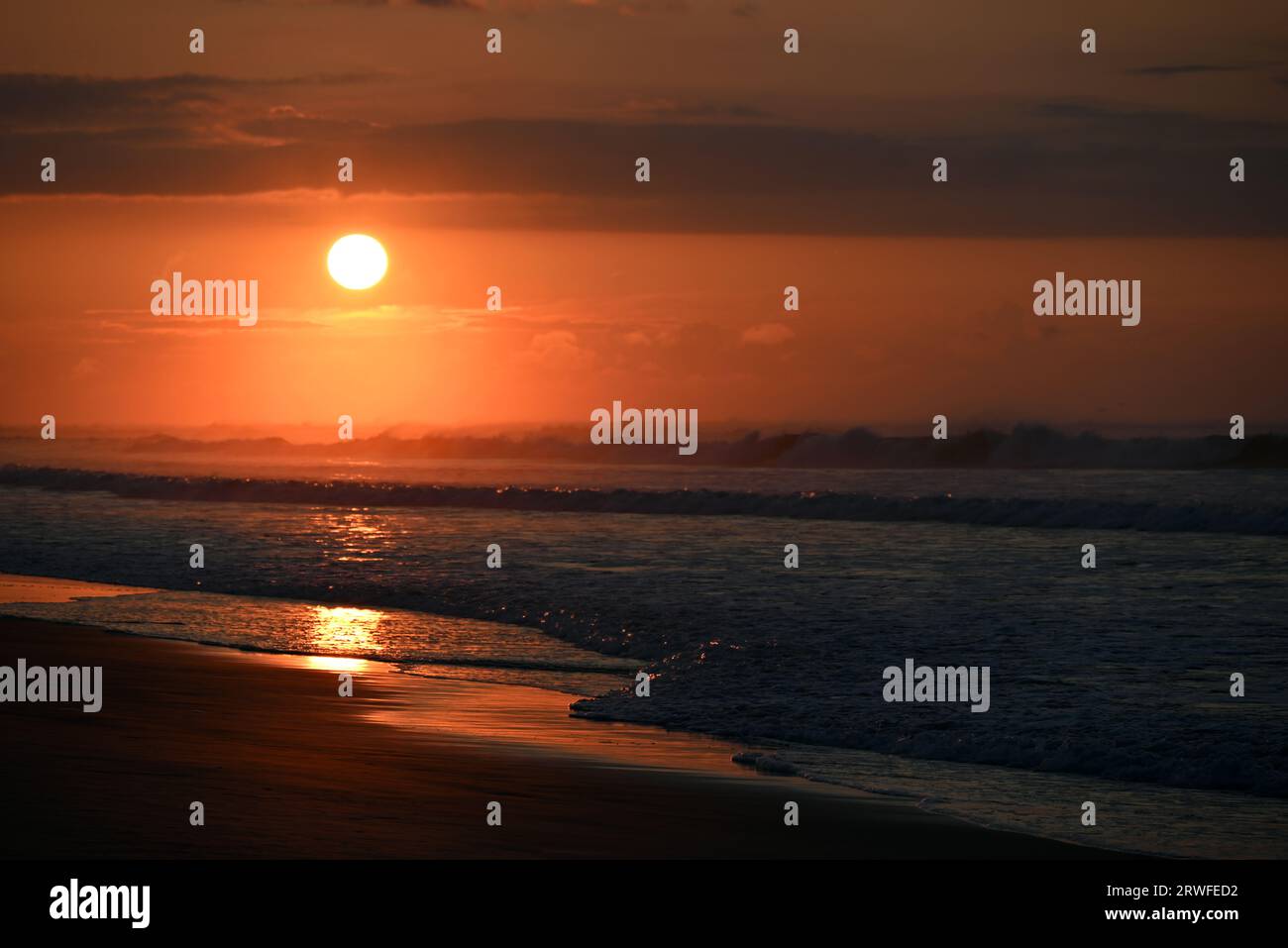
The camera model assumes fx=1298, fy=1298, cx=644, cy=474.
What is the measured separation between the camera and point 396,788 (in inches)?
373

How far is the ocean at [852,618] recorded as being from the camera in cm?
1086

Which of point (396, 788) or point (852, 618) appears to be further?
point (852, 618)

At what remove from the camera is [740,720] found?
12.9 metres

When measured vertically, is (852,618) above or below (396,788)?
above

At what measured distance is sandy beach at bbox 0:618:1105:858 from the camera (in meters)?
8.12

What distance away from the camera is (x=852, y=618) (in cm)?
1869

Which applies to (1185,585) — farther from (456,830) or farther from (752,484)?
(752,484)

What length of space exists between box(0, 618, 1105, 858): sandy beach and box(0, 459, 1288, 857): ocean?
35.2 inches

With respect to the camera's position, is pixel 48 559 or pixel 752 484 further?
pixel 752 484

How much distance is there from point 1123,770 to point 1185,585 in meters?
12.9

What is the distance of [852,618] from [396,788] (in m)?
10.4

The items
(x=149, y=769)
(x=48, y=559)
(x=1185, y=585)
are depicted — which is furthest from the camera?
(x=48, y=559)
